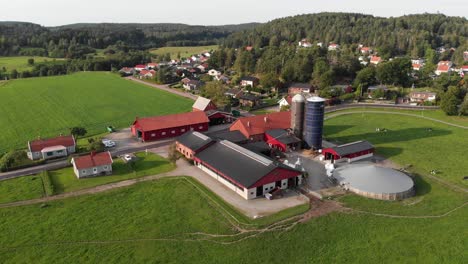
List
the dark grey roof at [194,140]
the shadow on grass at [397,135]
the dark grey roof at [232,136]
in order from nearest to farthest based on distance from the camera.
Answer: the dark grey roof at [194,140] < the dark grey roof at [232,136] < the shadow on grass at [397,135]

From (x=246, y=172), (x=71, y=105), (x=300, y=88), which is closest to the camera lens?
(x=246, y=172)

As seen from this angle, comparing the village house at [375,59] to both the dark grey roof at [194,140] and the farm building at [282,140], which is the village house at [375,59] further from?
the dark grey roof at [194,140]

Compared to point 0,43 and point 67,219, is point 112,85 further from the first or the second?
point 0,43

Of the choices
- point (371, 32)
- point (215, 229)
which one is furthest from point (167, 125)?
point (371, 32)

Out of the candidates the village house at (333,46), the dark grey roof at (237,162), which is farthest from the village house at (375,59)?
the dark grey roof at (237,162)

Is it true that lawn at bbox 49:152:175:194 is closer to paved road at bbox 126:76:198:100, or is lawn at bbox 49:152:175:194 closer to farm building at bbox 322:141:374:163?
farm building at bbox 322:141:374:163

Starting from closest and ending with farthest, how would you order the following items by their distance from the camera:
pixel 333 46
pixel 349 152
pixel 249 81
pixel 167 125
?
pixel 349 152, pixel 167 125, pixel 249 81, pixel 333 46

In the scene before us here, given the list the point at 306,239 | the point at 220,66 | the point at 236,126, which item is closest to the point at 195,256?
the point at 306,239

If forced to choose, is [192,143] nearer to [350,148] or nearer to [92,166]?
[92,166]
